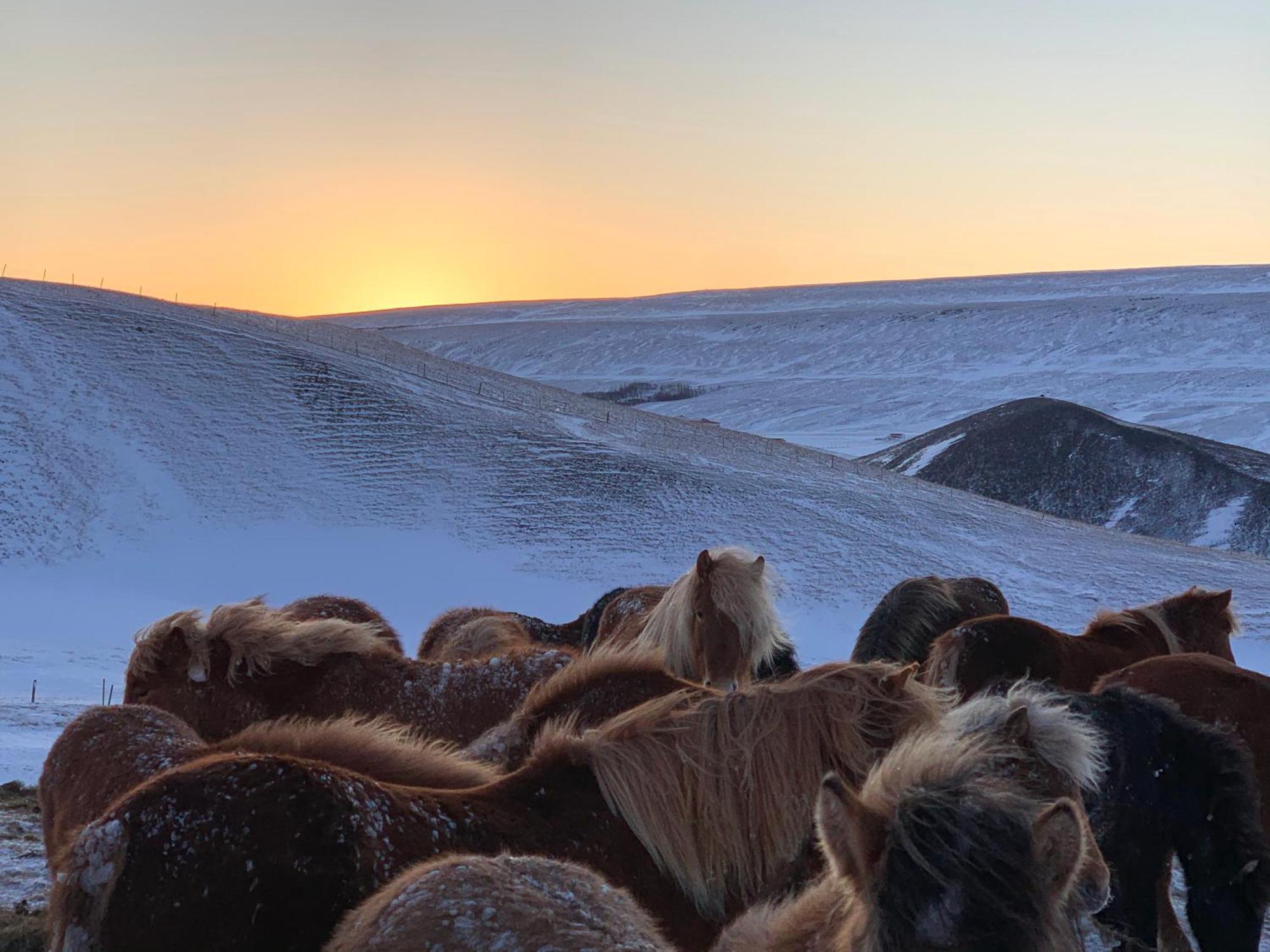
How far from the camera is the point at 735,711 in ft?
10.8

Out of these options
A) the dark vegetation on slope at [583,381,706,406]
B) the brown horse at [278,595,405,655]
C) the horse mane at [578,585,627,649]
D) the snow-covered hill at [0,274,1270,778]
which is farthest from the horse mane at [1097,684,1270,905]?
the dark vegetation on slope at [583,381,706,406]

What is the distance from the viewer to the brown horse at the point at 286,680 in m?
5.16

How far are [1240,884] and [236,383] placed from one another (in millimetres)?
39112

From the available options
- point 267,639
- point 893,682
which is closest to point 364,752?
point 893,682

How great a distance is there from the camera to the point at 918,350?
108938 millimetres

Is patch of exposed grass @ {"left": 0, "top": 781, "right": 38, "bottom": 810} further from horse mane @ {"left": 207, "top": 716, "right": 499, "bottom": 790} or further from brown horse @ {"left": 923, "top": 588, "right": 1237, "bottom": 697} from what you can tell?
brown horse @ {"left": 923, "top": 588, "right": 1237, "bottom": 697}

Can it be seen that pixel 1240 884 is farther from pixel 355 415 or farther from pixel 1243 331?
pixel 1243 331

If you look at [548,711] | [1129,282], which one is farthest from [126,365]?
[1129,282]

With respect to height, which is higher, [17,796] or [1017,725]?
[1017,725]

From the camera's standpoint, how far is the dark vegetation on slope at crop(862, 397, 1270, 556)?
47.7 meters

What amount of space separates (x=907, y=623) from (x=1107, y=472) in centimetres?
5042

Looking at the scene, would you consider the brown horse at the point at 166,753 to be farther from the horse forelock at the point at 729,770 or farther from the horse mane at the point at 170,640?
the horse mane at the point at 170,640

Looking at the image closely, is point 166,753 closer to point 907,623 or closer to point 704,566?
point 704,566

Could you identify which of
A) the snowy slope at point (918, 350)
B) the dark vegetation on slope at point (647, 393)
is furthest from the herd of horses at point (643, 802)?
the dark vegetation on slope at point (647, 393)
